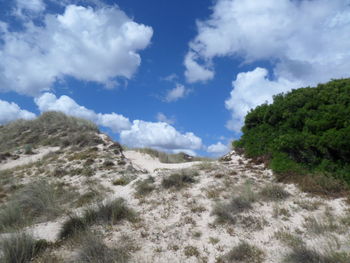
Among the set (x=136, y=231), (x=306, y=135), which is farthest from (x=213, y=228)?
(x=306, y=135)

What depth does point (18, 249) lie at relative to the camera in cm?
489

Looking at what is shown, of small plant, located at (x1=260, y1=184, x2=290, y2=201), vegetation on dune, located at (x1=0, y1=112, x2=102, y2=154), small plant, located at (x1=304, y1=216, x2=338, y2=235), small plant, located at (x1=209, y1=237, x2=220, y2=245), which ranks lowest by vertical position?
small plant, located at (x1=209, y1=237, x2=220, y2=245)

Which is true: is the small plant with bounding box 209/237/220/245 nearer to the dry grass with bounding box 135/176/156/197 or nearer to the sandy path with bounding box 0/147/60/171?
the dry grass with bounding box 135/176/156/197

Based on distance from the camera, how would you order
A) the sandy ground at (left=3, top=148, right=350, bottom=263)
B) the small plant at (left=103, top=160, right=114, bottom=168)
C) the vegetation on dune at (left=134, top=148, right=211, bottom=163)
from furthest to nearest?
the vegetation on dune at (left=134, top=148, right=211, bottom=163) → the small plant at (left=103, top=160, right=114, bottom=168) → the sandy ground at (left=3, top=148, right=350, bottom=263)

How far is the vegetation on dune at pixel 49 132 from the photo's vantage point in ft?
68.0

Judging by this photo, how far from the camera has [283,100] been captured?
1109 cm

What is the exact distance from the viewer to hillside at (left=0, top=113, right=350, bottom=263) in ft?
15.9

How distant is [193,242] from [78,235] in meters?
2.78

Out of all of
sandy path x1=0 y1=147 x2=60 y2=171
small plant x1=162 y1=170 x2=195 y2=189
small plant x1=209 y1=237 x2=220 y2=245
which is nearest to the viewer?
small plant x1=209 y1=237 x2=220 y2=245

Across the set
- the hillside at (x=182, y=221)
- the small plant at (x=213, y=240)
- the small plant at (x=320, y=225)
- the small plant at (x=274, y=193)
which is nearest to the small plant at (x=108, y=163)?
the hillside at (x=182, y=221)

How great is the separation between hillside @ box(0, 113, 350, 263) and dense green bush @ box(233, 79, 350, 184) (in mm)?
998

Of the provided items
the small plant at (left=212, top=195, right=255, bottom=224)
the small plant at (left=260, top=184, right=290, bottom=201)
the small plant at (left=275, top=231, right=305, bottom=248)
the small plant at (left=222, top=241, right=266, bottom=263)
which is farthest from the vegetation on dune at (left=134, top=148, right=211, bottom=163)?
the small plant at (left=222, top=241, right=266, bottom=263)

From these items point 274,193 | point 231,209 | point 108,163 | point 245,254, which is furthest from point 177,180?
point 108,163

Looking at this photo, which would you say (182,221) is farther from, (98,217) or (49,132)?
(49,132)
